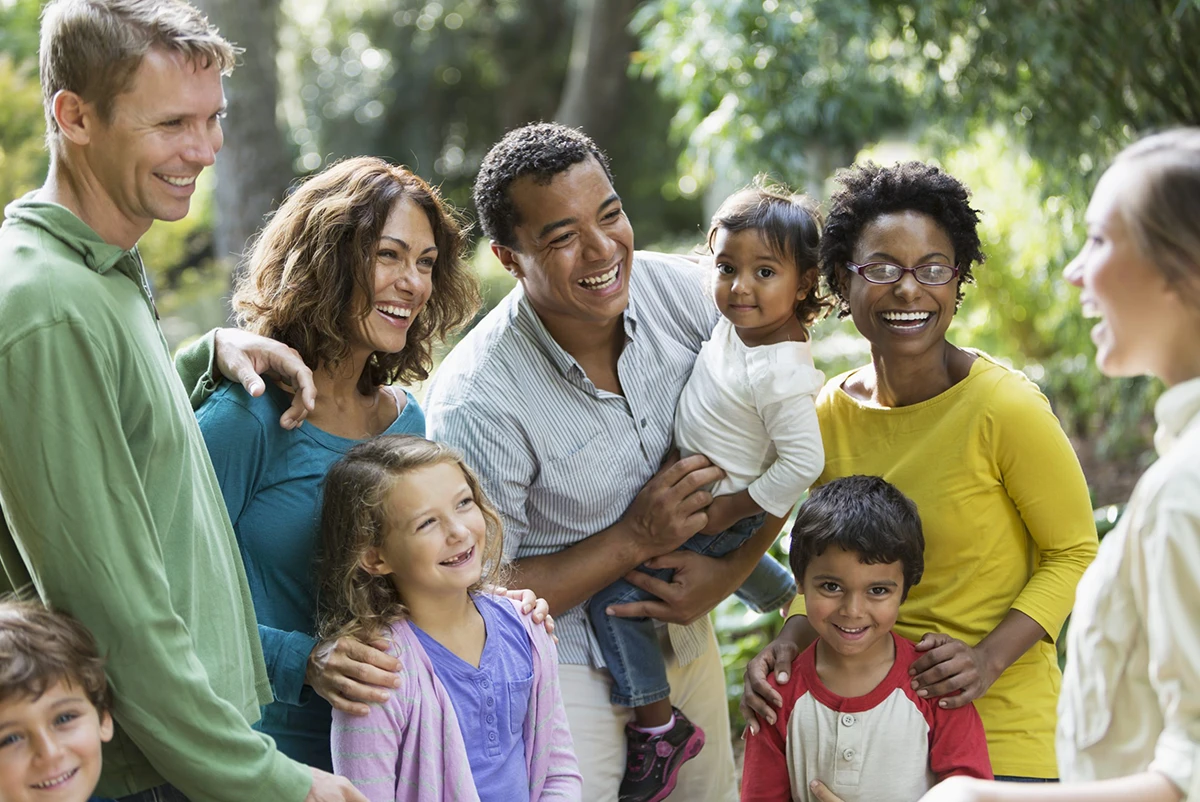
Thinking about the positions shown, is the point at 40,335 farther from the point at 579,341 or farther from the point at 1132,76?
the point at 1132,76

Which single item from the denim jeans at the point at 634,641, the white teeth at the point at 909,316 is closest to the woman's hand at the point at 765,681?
the denim jeans at the point at 634,641

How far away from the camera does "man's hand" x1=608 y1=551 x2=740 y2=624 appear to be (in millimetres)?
2852

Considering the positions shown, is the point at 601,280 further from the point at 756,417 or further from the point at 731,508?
the point at 731,508

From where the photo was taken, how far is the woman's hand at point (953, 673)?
7.82 ft

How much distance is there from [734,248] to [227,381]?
1182mm

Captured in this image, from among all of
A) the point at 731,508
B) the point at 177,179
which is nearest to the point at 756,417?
the point at 731,508

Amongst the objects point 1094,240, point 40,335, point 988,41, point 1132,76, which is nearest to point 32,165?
point 988,41

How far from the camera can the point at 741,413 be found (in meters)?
2.82

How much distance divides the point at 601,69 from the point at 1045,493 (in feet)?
31.5

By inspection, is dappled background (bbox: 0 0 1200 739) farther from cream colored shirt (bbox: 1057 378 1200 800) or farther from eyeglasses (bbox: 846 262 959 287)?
cream colored shirt (bbox: 1057 378 1200 800)

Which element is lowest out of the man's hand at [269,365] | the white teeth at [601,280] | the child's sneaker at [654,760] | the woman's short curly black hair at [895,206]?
the child's sneaker at [654,760]

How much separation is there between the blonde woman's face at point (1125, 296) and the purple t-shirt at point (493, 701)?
1.33m

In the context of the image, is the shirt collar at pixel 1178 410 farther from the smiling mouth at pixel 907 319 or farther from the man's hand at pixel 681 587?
the man's hand at pixel 681 587

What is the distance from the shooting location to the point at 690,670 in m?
3.05
